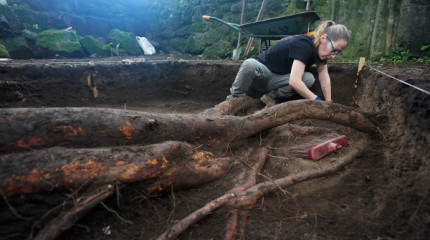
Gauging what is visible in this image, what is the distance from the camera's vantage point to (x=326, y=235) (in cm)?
114

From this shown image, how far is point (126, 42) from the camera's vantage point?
801cm

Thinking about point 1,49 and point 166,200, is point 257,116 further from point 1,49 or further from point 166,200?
point 1,49

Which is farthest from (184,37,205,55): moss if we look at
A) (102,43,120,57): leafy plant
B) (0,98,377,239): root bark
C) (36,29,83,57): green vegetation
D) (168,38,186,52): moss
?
(0,98,377,239): root bark

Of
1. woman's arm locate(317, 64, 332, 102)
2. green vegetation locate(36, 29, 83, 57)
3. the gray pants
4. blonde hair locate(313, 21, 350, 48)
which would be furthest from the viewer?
green vegetation locate(36, 29, 83, 57)

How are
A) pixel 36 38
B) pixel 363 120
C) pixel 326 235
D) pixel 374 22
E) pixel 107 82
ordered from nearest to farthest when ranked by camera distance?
1. pixel 326 235
2. pixel 363 120
3. pixel 107 82
4. pixel 374 22
5. pixel 36 38

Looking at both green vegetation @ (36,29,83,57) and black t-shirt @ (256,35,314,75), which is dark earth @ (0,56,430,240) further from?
green vegetation @ (36,29,83,57)

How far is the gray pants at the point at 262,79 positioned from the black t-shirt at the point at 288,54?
0.09m

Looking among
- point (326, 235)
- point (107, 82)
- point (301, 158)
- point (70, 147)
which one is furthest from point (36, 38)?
point (326, 235)

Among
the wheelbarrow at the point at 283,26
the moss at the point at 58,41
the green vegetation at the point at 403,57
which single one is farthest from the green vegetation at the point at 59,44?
the green vegetation at the point at 403,57

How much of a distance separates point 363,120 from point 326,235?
1177 millimetres

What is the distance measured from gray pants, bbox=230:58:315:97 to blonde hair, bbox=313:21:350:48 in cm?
59

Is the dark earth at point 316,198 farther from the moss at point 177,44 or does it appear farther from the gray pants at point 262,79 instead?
the moss at point 177,44

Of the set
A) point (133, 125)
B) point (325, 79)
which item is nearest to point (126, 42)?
point (325, 79)

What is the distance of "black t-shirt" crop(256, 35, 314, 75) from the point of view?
7.72ft
